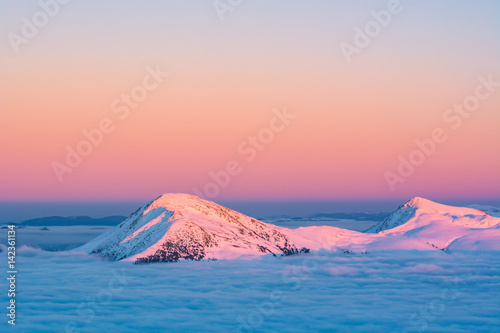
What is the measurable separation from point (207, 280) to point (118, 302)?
48.7 ft

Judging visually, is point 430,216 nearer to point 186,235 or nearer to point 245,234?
point 245,234

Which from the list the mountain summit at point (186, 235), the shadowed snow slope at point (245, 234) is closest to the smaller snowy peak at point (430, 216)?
the shadowed snow slope at point (245, 234)

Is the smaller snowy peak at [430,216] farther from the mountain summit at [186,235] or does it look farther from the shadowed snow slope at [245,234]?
the mountain summit at [186,235]

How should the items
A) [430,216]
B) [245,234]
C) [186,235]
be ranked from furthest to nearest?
[430,216] < [245,234] < [186,235]

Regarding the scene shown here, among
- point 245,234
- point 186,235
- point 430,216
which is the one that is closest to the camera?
point 186,235

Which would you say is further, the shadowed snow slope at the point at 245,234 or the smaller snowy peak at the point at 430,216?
the smaller snowy peak at the point at 430,216

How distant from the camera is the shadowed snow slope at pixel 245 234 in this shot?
9500 centimetres

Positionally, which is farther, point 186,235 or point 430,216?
point 430,216

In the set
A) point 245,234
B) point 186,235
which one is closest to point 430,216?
point 245,234

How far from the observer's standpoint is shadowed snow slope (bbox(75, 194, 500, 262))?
95.0 meters

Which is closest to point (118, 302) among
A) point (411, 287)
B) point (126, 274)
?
point (126, 274)

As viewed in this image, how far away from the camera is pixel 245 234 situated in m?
103

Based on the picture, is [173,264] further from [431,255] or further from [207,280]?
[431,255]

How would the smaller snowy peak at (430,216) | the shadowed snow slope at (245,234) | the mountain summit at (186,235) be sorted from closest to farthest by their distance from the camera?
the mountain summit at (186,235) → the shadowed snow slope at (245,234) → the smaller snowy peak at (430,216)
